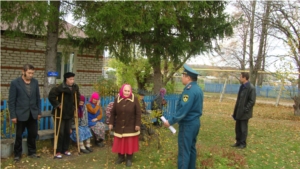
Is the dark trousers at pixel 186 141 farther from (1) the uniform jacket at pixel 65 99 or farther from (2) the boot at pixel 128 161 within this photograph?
(1) the uniform jacket at pixel 65 99

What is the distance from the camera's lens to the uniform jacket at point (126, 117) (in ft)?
15.4

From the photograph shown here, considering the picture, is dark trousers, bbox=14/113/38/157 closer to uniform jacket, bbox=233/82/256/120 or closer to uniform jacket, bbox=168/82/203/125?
uniform jacket, bbox=168/82/203/125

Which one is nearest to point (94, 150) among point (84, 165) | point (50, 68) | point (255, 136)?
point (84, 165)

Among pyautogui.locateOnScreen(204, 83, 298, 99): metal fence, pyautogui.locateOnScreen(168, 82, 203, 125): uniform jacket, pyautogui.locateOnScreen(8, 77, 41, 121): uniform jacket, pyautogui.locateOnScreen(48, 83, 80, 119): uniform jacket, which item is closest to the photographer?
pyautogui.locateOnScreen(168, 82, 203, 125): uniform jacket

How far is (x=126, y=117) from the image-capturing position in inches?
185

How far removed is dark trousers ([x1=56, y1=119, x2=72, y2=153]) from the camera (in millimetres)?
5105

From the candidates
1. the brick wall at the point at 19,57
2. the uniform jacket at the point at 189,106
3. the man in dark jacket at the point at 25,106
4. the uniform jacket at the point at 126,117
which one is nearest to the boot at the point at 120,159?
the uniform jacket at the point at 126,117

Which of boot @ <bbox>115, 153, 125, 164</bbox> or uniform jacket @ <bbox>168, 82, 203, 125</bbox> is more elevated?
uniform jacket @ <bbox>168, 82, 203, 125</bbox>

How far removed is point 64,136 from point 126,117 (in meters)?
1.40

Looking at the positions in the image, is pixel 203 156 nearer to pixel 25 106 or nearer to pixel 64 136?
pixel 64 136

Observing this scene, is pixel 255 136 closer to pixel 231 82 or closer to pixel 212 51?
pixel 212 51

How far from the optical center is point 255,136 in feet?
26.3

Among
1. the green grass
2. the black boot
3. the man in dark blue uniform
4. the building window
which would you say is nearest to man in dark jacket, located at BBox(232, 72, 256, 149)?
the green grass

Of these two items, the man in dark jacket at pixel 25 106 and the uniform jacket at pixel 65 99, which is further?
the uniform jacket at pixel 65 99
